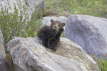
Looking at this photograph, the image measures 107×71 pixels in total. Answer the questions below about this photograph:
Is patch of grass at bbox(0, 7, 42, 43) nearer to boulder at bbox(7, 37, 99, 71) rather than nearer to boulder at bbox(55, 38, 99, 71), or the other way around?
boulder at bbox(7, 37, 99, 71)

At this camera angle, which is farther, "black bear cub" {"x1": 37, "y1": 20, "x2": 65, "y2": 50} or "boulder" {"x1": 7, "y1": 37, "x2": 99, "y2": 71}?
"black bear cub" {"x1": 37, "y1": 20, "x2": 65, "y2": 50}

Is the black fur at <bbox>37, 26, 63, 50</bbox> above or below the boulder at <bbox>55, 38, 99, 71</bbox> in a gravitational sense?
above

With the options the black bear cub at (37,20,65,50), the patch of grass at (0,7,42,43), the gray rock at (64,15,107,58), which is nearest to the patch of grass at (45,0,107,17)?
the gray rock at (64,15,107,58)

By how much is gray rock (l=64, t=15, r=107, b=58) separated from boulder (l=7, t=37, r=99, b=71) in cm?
441

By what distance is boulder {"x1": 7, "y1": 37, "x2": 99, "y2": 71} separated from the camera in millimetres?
9602

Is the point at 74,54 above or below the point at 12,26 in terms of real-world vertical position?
below

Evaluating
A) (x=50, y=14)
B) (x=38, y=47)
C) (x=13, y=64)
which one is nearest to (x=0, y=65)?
(x=13, y=64)

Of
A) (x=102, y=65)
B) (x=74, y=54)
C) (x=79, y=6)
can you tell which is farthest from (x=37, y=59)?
(x=79, y=6)

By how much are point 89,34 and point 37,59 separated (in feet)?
20.8

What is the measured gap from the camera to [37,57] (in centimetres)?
974

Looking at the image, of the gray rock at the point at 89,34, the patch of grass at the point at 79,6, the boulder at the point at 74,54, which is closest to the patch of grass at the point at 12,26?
the boulder at the point at 74,54

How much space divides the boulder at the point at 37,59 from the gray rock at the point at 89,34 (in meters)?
4.41

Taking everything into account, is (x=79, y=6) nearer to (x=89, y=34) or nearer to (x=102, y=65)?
(x=89, y=34)

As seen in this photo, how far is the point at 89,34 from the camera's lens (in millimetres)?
15625
